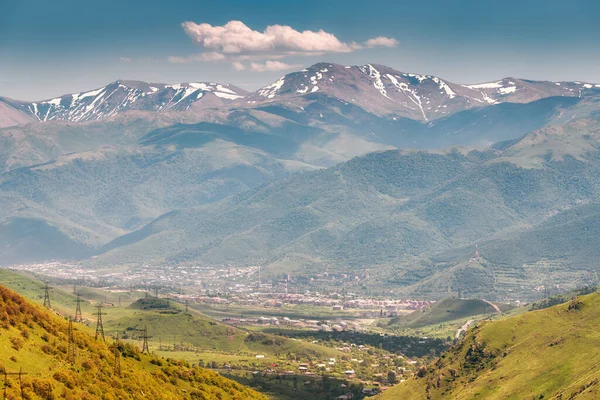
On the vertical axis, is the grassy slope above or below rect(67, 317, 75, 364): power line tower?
below

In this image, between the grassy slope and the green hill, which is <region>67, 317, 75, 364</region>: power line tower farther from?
the grassy slope

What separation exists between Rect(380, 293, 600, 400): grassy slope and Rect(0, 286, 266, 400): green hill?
51264mm

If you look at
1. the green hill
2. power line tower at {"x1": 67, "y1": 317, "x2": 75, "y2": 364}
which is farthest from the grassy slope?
power line tower at {"x1": 67, "y1": 317, "x2": 75, "y2": 364}

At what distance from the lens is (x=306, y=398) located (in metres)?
194

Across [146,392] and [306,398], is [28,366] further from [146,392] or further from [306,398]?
[306,398]

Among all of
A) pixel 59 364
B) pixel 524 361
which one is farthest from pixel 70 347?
pixel 524 361

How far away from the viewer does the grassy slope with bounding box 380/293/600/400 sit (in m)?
130

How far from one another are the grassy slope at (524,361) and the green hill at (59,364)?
5126cm

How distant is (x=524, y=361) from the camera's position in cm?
14438

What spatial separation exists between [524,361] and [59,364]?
88517 mm

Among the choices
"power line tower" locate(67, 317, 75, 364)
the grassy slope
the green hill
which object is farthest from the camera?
the grassy slope

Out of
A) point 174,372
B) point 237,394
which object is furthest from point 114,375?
point 237,394

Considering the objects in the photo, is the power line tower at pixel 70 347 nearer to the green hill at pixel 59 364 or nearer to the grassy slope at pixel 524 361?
the green hill at pixel 59 364

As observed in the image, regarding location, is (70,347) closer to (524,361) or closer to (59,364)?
(59,364)
